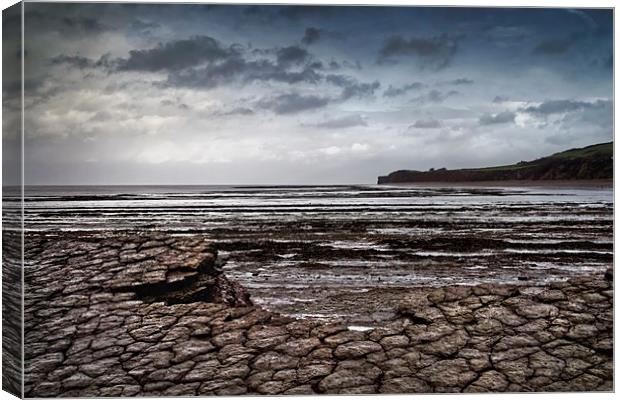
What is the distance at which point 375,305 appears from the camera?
411cm

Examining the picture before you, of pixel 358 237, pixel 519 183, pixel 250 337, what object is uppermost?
pixel 519 183

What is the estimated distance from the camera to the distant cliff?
4270 mm

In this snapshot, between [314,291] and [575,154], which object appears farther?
[575,154]

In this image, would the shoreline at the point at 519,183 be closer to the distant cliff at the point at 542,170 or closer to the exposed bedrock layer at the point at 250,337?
the distant cliff at the point at 542,170

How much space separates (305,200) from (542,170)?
1442mm

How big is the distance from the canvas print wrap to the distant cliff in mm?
12

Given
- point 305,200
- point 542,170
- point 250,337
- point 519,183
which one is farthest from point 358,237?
point 542,170

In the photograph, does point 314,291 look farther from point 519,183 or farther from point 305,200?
point 519,183

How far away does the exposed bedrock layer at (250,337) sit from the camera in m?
3.99

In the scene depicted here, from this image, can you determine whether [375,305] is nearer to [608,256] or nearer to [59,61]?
[608,256]

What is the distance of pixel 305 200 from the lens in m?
4.25

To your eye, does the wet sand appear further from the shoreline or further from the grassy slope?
the grassy slope

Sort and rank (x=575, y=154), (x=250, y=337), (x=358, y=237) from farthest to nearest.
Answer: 1. (x=575, y=154)
2. (x=358, y=237)
3. (x=250, y=337)

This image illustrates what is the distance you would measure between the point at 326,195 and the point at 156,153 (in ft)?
3.34
